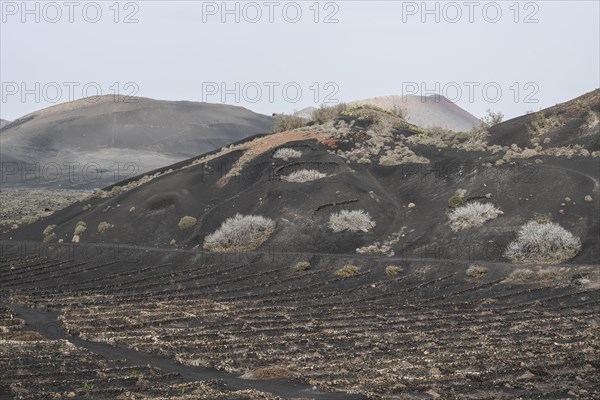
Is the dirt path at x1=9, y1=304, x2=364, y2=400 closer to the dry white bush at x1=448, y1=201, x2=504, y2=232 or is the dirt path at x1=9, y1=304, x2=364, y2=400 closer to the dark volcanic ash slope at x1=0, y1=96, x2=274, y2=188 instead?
the dry white bush at x1=448, y1=201, x2=504, y2=232

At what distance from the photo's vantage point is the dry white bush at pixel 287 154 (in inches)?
2340

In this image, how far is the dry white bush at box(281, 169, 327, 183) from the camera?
55.1m

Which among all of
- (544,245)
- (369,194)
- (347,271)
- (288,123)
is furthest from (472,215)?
(288,123)

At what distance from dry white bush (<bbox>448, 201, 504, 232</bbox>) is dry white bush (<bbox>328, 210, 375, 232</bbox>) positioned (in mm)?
5567

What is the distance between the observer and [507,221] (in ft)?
141

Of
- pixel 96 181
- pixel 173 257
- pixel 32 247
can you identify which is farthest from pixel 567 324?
pixel 96 181

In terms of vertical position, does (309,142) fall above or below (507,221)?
above

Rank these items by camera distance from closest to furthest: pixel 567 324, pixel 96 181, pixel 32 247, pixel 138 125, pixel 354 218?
Answer: pixel 567 324 → pixel 354 218 → pixel 32 247 → pixel 96 181 → pixel 138 125

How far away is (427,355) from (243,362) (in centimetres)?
654

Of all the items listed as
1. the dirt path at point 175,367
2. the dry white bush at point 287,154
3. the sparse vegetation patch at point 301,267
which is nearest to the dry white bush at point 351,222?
the sparse vegetation patch at point 301,267

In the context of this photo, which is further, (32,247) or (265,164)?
(265,164)

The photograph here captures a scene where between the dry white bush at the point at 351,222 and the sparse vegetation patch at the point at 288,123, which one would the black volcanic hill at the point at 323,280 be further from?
the sparse vegetation patch at the point at 288,123

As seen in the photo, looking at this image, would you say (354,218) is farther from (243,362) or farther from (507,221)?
(243,362)

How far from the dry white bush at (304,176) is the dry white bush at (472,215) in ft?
43.9
